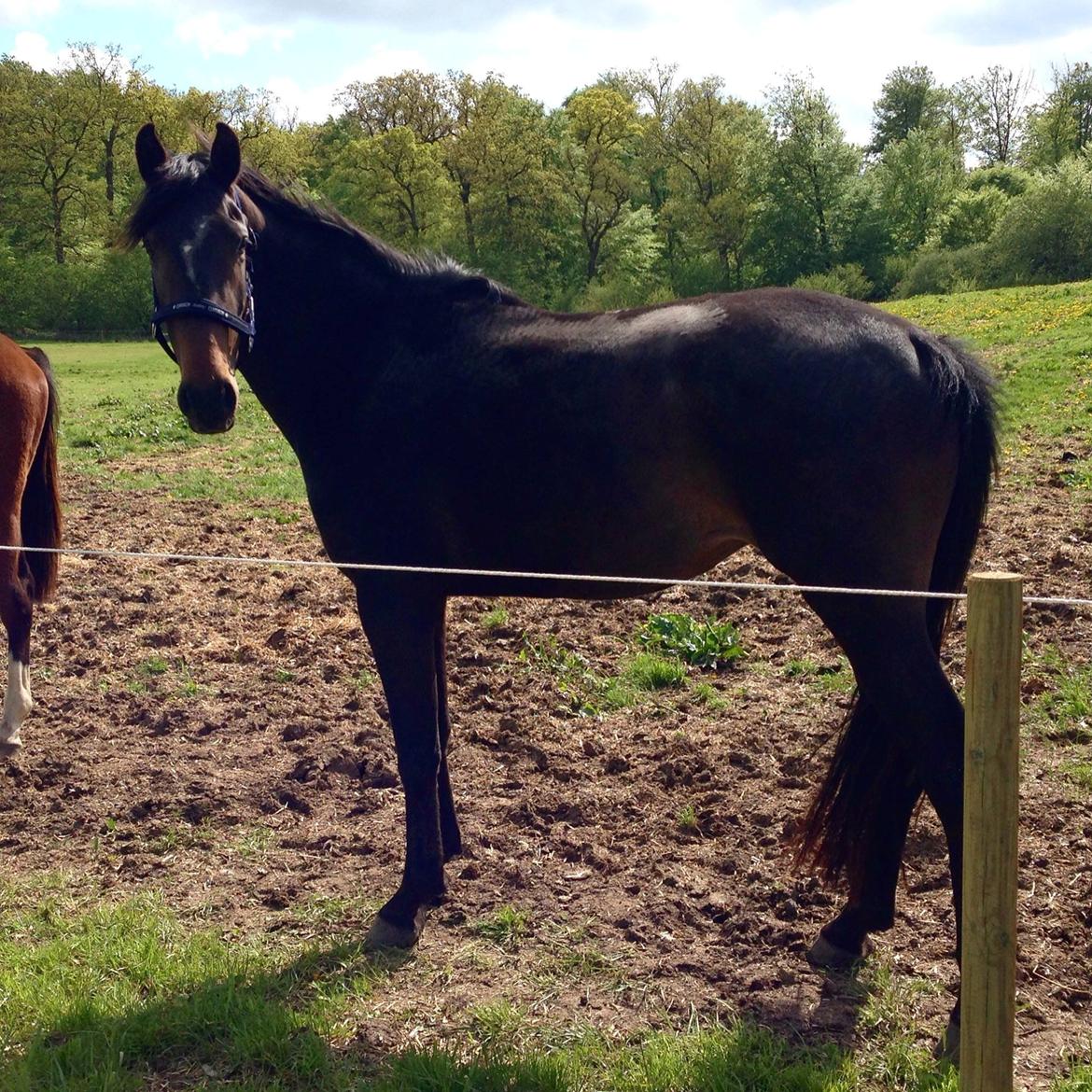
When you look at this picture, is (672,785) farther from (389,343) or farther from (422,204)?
(422,204)

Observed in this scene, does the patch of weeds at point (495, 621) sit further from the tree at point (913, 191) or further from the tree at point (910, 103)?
the tree at point (910, 103)

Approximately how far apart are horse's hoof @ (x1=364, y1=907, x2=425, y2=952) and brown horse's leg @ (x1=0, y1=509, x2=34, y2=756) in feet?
8.57

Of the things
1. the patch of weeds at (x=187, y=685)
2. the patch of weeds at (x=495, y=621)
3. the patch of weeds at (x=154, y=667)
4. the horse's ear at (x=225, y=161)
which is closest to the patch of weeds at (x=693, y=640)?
the patch of weeds at (x=495, y=621)

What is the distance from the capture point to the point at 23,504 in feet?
19.6

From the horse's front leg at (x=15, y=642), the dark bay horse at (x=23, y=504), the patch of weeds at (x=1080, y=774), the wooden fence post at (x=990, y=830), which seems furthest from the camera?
the dark bay horse at (x=23, y=504)

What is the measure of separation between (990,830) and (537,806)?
269 centimetres

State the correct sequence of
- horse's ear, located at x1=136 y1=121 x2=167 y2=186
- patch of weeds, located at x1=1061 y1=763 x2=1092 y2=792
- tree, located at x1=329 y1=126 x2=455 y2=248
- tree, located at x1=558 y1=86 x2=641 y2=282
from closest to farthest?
horse's ear, located at x1=136 y1=121 x2=167 y2=186
patch of weeds, located at x1=1061 y1=763 x2=1092 y2=792
tree, located at x1=329 y1=126 x2=455 y2=248
tree, located at x1=558 y1=86 x2=641 y2=282

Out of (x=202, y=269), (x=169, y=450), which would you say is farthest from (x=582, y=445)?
(x=169, y=450)

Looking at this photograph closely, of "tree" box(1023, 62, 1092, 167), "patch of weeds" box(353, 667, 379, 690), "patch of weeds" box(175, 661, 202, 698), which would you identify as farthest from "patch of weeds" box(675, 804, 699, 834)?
"tree" box(1023, 62, 1092, 167)

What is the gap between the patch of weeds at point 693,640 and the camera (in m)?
5.78

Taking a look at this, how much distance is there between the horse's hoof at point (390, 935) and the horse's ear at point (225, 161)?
2.66 metres

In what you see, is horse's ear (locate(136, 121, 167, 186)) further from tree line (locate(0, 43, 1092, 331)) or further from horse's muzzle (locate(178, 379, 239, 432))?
tree line (locate(0, 43, 1092, 331))

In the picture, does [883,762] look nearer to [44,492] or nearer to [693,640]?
[693,640]

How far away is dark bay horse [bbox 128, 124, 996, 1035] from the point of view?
300cm
